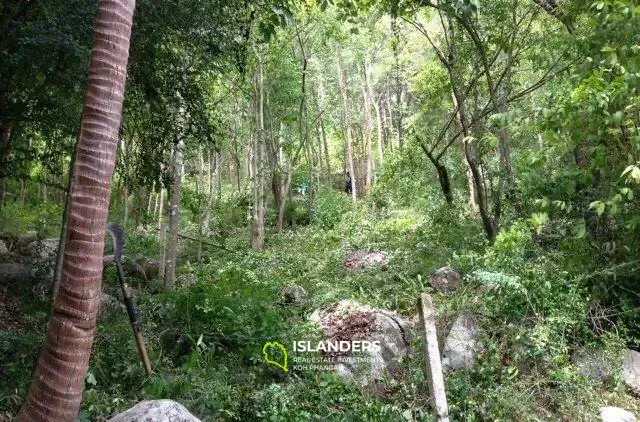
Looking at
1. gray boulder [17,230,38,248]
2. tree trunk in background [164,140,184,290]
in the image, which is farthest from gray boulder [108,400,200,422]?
gray boulder [17,230,38,248]

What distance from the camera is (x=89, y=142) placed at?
2471 millimetres

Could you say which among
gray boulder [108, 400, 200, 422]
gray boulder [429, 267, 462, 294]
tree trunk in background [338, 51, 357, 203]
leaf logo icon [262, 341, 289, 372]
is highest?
tree trunk in background [338, 51, 357, 203]

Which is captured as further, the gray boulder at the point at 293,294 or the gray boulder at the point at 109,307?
the gray boulder at the point at 293,294

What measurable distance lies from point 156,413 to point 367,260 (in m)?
6.68

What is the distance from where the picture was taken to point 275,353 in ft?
16.9

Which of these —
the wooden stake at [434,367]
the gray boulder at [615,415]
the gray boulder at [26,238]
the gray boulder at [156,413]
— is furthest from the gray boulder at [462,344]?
the gray boulder at [26,238]

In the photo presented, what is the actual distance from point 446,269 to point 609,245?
2.30 m

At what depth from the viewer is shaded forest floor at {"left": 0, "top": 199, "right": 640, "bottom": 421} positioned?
4461 millimetres

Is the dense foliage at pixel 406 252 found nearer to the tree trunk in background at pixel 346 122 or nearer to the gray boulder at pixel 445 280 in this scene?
the gray boulder at pixel 445 280

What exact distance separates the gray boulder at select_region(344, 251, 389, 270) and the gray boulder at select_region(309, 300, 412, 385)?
2.69 metres

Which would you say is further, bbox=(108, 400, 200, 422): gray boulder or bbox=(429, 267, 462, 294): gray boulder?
bbox=(429, 267, 462, 294): gray boulder

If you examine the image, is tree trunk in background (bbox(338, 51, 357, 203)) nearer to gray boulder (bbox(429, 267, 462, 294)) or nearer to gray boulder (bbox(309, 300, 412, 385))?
gray boulder (bbox(429, 267, 462, 294))

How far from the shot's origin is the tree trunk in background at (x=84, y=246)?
237cm

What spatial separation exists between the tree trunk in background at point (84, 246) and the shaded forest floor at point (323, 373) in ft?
5.34
